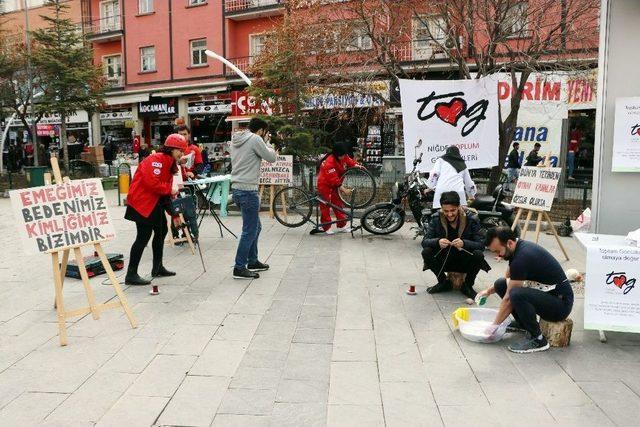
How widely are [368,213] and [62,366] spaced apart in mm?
6019

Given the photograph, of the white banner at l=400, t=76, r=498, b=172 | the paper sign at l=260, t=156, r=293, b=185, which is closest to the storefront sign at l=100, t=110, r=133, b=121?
the paper sign at l=260, t=156, r=293, b=185

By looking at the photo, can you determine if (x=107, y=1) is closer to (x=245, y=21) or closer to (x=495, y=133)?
(x=245, y=21)

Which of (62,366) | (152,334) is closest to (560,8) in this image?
(152,334)

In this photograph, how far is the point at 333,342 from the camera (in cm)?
486

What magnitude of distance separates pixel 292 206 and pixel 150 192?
4021 millimetres

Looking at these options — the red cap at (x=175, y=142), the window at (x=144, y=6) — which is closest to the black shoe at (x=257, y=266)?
the red cap at (x=175, y=142)

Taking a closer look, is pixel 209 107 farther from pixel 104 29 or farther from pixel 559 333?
pixel 559 333

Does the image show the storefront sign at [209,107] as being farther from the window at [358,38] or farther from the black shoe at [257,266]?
the black shoe at [257,266]

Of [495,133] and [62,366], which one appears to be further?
[495,133]

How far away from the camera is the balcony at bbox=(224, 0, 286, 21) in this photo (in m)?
26.6

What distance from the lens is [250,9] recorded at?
27.0 meters

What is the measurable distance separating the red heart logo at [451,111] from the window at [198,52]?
73.3 feet

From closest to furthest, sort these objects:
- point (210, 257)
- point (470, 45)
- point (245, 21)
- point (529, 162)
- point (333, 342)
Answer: point (333, 342) → point (210, 257) → point (470, 45) → point (529, 162) → point (245, 21)

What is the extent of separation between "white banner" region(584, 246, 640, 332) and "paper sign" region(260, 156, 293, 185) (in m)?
7.57
